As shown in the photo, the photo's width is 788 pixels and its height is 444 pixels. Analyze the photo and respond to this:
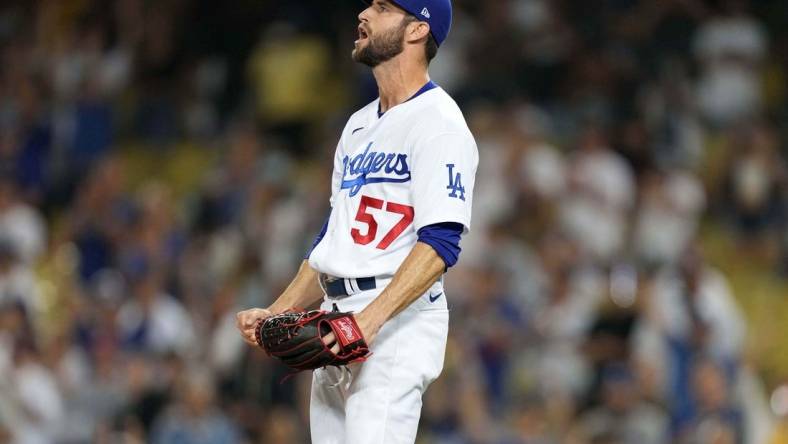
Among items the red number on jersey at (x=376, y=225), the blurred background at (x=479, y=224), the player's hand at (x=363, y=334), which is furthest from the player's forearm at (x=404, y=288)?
the blurred background at (x=479, y=224)

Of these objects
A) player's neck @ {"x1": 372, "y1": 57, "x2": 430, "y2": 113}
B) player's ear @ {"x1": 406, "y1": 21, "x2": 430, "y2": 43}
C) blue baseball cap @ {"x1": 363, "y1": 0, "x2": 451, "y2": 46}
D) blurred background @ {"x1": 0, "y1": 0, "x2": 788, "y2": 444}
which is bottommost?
blurred background @ {"x1": 0, "y1": 0, "x2": 788, "y2": 444}

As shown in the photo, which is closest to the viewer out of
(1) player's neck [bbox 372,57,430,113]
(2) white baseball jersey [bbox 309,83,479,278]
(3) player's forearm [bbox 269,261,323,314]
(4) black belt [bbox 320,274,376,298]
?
(2) white baseball jersey [bbox 309,83,479,278]

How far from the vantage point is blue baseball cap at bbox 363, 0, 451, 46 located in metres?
3.99

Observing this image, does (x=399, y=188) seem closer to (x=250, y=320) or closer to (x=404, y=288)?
(x=404, y=288)

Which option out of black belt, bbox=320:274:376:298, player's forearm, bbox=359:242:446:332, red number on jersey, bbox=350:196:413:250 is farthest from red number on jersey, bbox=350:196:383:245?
player's forearm, bbox=359:242:446:332

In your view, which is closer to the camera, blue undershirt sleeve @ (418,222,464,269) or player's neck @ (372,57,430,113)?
blue undershirt sleeve @ (418,222,464,269)

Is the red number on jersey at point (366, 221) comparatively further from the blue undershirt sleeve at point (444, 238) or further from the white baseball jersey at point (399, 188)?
the blue undershirt sleeve at point (444, 238)

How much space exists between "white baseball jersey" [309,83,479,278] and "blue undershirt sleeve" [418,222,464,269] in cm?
3

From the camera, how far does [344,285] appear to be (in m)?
4.00

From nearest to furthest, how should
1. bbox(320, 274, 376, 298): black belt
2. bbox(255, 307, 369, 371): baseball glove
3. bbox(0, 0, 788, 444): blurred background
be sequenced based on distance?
1. bbox(255, 307, 369, 371): baseball glove
2. bbox(320, 274, 376, 298): black belt
3. bbox(0, 0, 788, 444): blurred background

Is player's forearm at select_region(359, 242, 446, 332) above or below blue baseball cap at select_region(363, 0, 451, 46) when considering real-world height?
below

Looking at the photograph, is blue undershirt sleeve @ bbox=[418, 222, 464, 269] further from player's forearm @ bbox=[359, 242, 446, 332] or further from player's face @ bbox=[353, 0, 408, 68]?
player's face @ bbox=[353, 0, 408, 68]

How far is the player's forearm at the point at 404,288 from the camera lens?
371 centimetres

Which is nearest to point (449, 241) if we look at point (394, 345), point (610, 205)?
point (394, 345)
